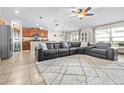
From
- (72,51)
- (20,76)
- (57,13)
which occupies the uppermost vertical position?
(57,13)

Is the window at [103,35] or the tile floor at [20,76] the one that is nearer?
the tile floor at [20,76]

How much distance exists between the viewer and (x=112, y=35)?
920cm

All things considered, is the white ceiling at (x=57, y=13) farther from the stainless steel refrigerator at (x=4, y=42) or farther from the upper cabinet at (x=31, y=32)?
the upper cabinet at (x=31, y=32)

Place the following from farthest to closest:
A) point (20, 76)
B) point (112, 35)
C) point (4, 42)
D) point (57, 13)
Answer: point (112, 35), point (57, 13), point (4, 42), point (20, 76)

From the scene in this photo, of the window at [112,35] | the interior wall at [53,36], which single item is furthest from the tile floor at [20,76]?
the interior wall at [53,36]

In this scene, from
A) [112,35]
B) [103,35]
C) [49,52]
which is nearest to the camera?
[49,52]

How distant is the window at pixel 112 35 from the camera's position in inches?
338

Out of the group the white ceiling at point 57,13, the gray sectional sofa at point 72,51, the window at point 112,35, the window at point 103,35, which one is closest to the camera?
the gray sectional sofa at point 72,51

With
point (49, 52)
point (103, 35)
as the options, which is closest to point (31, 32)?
point (103, 35)

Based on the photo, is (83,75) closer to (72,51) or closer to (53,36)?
(72,51)

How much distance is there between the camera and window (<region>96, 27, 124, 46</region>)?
858 centimetres

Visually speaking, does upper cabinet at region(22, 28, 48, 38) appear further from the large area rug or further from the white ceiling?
the large area rug

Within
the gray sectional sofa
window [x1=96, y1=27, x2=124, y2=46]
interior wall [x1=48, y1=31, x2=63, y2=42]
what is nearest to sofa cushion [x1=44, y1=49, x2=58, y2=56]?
the gray sectional sofa
